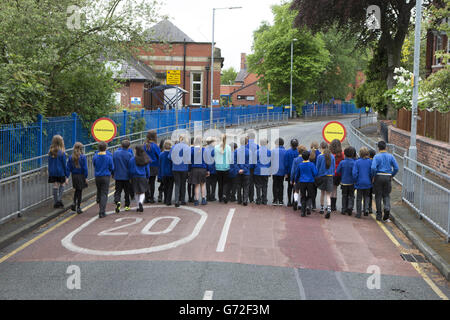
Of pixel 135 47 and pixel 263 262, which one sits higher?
pixel 135 47

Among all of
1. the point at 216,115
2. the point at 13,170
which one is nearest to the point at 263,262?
the point at 13,170

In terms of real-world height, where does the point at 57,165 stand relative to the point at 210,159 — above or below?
below

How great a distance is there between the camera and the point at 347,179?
12.0 meters

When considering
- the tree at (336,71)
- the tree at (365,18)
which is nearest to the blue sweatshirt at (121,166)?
the tree at (365,18)

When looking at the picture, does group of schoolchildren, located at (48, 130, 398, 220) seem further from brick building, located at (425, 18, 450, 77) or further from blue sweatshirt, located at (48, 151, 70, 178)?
brick building, located at (425, 18, 450, 77)

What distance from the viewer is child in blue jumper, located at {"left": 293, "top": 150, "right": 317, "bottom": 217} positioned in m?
Result: 11.7

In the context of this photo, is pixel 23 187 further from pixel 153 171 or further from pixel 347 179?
pixel 347 179

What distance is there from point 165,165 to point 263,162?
2.39 metres

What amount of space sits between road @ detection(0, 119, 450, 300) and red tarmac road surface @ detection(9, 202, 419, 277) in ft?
0.06

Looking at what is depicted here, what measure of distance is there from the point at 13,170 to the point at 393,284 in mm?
8792

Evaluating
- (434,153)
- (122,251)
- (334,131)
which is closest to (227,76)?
(434,153)

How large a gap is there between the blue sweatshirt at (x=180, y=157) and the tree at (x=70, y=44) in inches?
178

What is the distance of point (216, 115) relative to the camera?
140 ft
